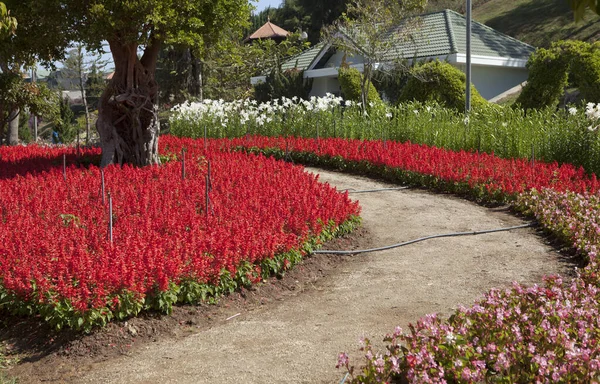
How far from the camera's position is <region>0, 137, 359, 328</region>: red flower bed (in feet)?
16.4

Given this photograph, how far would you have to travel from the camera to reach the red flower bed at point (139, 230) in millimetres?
5012

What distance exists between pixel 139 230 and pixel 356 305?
93.6 inches

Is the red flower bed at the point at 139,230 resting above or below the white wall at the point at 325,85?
below

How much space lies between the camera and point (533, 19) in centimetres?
4344

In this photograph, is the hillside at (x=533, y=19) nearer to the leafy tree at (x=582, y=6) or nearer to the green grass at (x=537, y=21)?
the green grass at (x=537, y=21)

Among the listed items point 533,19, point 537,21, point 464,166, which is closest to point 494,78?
point 464,166

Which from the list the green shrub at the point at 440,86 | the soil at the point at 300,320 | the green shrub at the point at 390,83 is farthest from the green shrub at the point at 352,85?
the soil at the point at 300,320

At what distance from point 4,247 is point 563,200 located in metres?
6.68

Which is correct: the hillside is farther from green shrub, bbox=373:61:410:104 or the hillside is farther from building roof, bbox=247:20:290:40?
green shrub, bbox=373:61:410:104

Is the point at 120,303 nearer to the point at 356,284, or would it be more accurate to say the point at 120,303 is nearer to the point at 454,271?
the point at 356,284

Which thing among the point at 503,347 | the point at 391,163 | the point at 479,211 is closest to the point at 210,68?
the point at 391,163

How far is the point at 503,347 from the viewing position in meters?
3.69

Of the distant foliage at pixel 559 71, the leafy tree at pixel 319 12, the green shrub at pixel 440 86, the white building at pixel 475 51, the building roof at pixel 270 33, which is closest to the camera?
the distant foliage at pixel 559 71

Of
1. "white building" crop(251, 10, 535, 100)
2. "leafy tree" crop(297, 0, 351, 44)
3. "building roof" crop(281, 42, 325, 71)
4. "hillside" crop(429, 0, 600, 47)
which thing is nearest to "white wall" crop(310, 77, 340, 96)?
"building roof" crop(281, 42, 325, 71)
